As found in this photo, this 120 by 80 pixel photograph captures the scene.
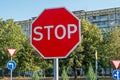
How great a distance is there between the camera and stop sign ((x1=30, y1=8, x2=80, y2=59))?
171 inches

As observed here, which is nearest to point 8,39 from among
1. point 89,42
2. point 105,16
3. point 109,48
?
point 89,42

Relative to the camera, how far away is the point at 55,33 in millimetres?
4387

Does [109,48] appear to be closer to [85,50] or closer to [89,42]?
[89,42]

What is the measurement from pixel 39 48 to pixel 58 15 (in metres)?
0.51

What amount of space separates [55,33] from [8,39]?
53001mm

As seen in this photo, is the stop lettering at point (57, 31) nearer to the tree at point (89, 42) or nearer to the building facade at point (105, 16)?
the tree at point (89, 42)

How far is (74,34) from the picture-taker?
14.2ft

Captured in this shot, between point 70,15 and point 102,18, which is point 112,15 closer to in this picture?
point 102,18

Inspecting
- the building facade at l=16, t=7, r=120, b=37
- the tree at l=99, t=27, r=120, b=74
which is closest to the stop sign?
the tree at l=99, t=27, r=120, b=74

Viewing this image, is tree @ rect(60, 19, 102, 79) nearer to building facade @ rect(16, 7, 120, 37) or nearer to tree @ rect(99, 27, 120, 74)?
tree @ rect(99, 27, 120, 74)

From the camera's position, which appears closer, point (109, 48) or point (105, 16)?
point (109, 48)

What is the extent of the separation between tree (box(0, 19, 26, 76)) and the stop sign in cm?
5127

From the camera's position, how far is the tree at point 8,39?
55688 millimetres

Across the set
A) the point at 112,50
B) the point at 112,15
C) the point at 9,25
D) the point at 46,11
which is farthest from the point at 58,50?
the point at 112,15
